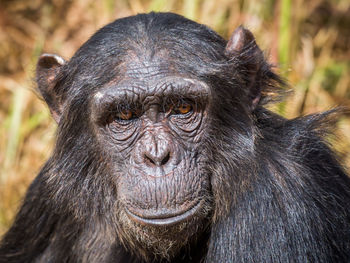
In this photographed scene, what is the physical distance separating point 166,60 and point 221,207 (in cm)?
116

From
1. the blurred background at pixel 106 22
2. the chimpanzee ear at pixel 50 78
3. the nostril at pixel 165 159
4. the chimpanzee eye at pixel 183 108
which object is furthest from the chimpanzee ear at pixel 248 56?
the blurred background at pixel 106 22

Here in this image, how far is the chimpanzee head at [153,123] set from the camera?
449 cm

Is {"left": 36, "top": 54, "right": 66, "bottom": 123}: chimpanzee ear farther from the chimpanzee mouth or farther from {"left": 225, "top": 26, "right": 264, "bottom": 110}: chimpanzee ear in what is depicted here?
{"left": 225, "top": 26, "right": 264, "bottom": 110}: chimpanzee ear

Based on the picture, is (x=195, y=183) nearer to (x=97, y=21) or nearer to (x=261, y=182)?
(x=261, y=182)

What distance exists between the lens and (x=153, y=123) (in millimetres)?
4676

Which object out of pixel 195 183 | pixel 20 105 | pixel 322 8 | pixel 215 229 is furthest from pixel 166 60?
pixel 322 8

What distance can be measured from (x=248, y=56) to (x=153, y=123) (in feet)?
3.11

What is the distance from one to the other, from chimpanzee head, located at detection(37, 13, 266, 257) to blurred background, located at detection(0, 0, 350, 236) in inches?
78.0

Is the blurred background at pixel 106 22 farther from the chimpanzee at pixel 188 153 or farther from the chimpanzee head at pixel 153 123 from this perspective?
the chimpanzee head at pixel 153 123

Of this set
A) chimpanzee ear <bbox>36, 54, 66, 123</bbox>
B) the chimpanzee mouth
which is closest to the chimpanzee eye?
the chimpanzee mouth

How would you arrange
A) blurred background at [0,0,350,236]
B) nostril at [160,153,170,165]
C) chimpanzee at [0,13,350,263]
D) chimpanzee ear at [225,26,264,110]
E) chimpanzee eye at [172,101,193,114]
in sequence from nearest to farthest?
1. nostril at [160,153,170,165]
2. chimpanzee at [0,13,350,263]
3. chimpanzee eye at [172,101,193,114]
4. chimpanzee ear at [225,26,264,110]
5. blurred background at [0,0,350,236]

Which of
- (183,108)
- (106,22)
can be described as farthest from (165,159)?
(106,22)

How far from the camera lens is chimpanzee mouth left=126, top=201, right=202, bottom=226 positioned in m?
4.43

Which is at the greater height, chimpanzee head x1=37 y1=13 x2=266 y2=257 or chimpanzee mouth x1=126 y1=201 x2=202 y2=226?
chimpanzee head x1=37 y1=13 x2=266 y2=257
